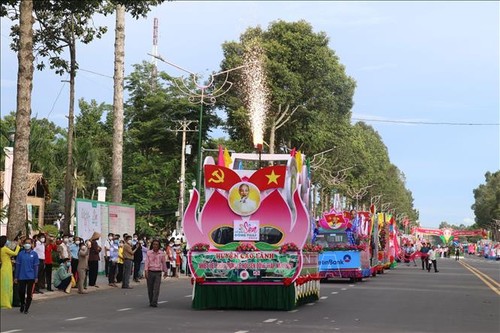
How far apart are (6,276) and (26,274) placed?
68 cm

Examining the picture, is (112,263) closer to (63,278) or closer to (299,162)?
(63,278)

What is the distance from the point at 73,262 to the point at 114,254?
→ 11.6 feet

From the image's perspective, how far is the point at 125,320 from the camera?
18.6 metres

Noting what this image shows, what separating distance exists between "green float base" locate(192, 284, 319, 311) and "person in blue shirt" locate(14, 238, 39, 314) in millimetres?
3747

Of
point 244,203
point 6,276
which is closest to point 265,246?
point 244,203

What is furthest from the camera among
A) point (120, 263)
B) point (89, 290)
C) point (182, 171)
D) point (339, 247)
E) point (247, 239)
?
point (182, 171)

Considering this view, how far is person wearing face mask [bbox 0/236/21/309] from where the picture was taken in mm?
21266

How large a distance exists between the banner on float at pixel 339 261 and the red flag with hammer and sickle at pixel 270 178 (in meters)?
16.1

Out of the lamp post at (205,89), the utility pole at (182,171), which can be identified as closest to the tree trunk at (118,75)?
the lamp post at (205,89)

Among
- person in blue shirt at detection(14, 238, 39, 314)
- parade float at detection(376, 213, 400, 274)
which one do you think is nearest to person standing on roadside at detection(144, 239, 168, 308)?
person in blue shirt at detection(14, 238, 39, 314)

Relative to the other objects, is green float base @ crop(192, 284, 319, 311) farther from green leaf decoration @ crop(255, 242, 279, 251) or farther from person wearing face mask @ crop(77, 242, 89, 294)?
person wearing face mask @ crop(77, 242, 89, 294)

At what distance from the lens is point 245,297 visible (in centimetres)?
2212

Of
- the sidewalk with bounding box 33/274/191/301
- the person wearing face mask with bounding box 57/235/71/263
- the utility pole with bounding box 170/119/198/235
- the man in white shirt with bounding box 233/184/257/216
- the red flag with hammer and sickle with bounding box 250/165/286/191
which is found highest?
the utility pole with bounding box 170/119/198/235

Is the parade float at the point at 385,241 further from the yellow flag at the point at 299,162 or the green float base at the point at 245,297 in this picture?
the green float base at the point at 245,297
